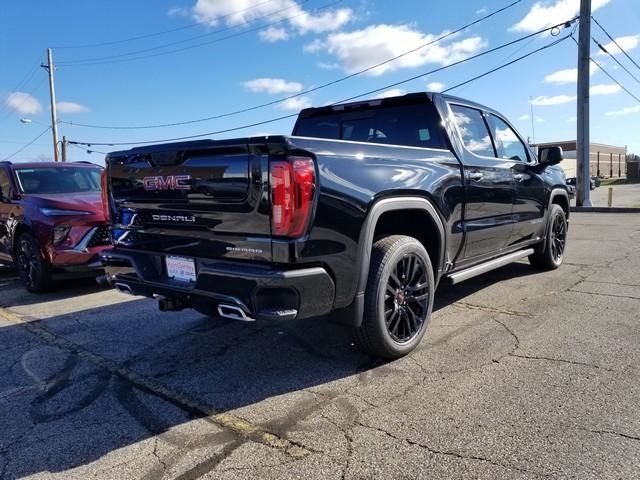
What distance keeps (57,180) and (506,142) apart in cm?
595

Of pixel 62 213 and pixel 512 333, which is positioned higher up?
pixel 62 213

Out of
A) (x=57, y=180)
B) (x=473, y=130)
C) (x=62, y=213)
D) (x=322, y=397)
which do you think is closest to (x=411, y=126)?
(x=473, y=130)

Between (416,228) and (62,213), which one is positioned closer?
(416,228)

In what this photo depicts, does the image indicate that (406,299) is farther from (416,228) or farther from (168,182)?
(168,182)

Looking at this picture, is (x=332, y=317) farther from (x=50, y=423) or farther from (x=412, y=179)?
(x=50, y=423)

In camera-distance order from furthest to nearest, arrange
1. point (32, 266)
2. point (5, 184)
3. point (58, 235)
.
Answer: point (5, 184) → point (32, 266) → point (58, 235)

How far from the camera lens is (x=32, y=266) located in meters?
6.35

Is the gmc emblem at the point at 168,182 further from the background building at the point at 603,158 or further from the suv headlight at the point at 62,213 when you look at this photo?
the background building at the point at 603,158

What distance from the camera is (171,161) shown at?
3262mm

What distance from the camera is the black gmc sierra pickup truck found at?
2.81 meters

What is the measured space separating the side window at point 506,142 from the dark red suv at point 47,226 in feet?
14.6

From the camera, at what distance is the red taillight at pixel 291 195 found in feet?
9.02

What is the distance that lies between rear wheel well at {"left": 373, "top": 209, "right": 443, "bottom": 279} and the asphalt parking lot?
0.72 meters

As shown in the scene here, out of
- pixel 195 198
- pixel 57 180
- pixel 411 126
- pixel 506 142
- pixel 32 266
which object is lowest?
pixel 32 266
